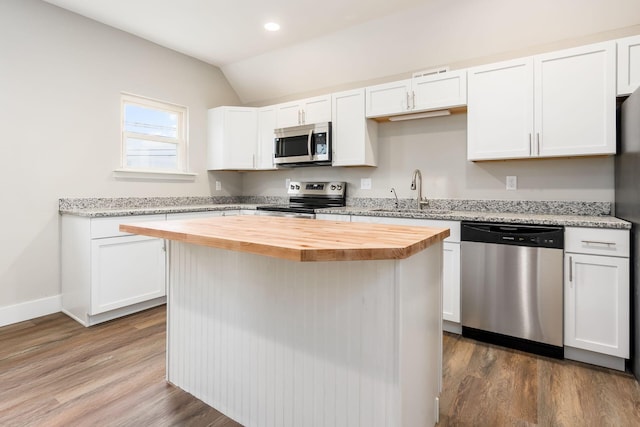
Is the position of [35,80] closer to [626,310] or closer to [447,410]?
[447,410]

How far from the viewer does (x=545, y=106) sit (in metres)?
2.52

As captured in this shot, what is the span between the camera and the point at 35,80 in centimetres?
290

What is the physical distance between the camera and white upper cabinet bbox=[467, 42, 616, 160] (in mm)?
2338

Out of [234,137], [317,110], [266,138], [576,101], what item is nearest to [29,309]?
[234,137]

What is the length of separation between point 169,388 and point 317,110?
2.91m

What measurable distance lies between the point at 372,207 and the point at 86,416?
2907mm

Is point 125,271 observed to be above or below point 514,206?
below

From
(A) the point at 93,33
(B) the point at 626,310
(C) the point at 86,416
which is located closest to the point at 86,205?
(A) the point at 93,33

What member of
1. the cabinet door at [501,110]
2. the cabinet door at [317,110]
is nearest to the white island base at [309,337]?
the cabinet door at [501,110]

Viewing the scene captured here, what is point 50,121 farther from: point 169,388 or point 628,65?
Result: point 628,65

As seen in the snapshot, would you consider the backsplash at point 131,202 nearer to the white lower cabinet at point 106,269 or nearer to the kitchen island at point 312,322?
the white lower cabinet at point 106,269

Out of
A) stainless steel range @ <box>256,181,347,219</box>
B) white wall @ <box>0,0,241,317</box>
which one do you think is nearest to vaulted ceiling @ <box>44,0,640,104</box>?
white wall @ <box>0,0,241,317</box>

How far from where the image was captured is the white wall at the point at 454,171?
270 cm

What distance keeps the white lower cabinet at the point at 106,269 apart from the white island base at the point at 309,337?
4.33 feet
